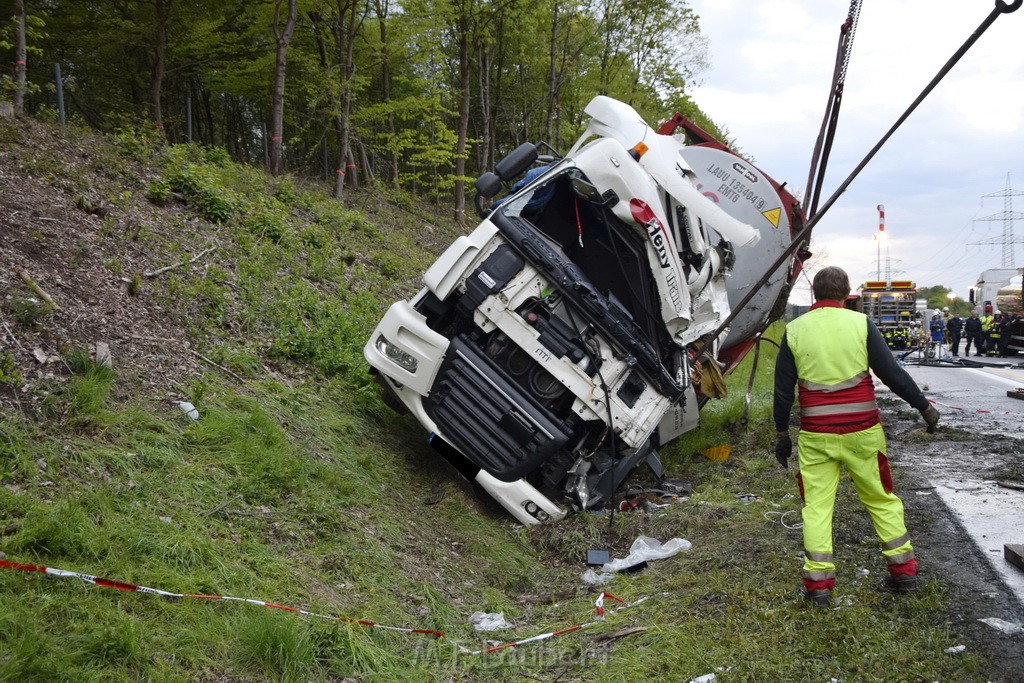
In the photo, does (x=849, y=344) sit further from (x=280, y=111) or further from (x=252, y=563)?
(x=280, y=111)

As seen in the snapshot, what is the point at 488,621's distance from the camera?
188 inches

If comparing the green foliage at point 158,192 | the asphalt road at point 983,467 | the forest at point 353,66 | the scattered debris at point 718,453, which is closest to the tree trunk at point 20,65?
the forest at point 353,66

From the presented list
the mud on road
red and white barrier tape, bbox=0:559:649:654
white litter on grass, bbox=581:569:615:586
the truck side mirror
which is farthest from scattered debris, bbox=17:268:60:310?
the mud on road

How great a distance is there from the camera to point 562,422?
20.2 ft

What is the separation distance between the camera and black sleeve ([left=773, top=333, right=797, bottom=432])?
4547 millimetres

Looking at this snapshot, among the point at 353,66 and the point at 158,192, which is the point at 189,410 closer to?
the point at 158,192

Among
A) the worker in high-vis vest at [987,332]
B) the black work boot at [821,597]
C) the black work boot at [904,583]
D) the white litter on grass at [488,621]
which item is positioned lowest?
the worker in high-vis vest at [987,332]

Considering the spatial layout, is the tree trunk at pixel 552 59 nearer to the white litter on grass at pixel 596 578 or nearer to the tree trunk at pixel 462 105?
the tree trunk at pixel 462 105

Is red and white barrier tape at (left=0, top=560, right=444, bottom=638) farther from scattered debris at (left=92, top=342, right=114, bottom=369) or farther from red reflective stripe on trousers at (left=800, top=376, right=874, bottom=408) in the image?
red reflective stripe on trousers at (left=800, top=376, right=874, bottom=408)

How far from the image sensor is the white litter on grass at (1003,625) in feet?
11.9

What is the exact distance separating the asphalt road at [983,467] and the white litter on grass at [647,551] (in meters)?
1.67

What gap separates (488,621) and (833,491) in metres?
1.96

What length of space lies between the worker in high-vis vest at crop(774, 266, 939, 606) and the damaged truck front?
1899mm

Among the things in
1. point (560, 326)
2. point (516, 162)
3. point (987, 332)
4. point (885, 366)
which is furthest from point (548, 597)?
point (987, 332)
